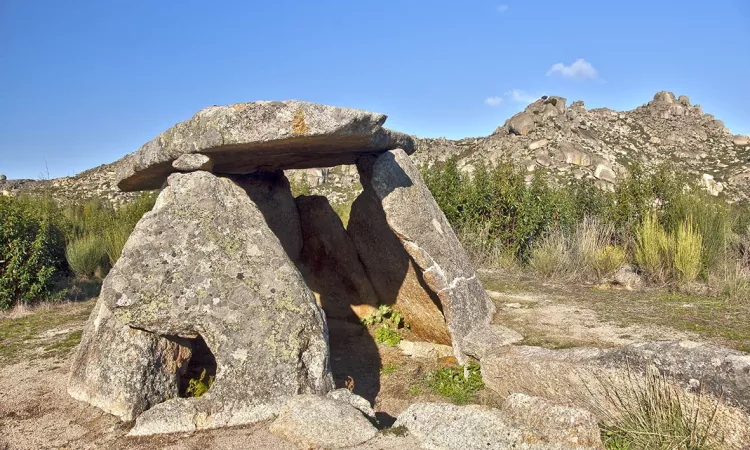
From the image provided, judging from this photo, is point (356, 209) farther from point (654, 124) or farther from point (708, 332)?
point (654, 124)

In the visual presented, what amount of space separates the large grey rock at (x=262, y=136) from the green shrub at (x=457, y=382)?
2.36m

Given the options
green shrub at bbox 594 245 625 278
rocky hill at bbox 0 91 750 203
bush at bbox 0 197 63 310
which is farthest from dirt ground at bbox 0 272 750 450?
rocky hill at bbox 0 91 750 203

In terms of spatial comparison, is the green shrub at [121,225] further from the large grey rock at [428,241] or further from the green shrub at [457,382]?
the green shrub at [457,382]

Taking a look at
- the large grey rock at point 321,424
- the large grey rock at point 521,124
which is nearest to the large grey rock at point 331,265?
the large grey rock at point 321,424

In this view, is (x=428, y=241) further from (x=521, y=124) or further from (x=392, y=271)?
(x=521, y=124)

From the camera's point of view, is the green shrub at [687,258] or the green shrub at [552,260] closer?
the green shrub at [687,258]

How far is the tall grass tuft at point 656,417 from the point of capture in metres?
3.30

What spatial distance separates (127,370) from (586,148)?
33.4 meters

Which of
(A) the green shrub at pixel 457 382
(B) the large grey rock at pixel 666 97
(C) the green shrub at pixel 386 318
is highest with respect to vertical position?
(B) the large grey rock at pixel 666 97

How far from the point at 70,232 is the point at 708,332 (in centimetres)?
1304

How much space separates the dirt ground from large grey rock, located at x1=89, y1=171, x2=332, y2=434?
21 centimetres

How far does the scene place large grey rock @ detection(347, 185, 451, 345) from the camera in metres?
6.52

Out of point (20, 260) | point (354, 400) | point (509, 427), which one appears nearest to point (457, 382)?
point (354, 400)

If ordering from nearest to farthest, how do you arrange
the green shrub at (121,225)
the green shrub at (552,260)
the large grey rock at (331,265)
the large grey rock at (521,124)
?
1. the large grey rock at (331,265)
2. the green shrub at (552,260)
3. the green shrub at (121,225)
4. the large grey rock at (521,124)
